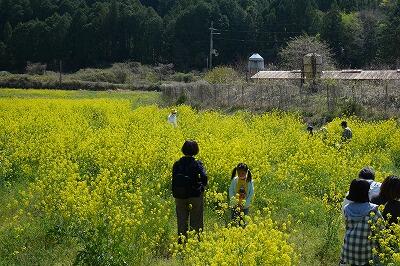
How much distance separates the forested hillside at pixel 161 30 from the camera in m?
66.2

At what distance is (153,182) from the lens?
337 inches

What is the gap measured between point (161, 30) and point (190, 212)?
228ft

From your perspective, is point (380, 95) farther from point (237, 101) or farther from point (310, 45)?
point (310, 45)

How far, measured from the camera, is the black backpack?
20.9ft

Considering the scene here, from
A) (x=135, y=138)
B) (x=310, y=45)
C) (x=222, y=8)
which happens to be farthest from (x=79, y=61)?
(x=135, y=138)

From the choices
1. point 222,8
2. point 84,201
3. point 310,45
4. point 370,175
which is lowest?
point 84,201

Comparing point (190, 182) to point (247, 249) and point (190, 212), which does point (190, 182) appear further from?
point (247, 249)

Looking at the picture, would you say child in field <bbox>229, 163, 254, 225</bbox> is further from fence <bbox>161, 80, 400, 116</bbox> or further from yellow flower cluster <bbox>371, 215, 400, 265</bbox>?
fence <bbox>161, 80, 400, 116</bbox>

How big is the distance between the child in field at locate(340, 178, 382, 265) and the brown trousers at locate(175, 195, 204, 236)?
6.88 ft

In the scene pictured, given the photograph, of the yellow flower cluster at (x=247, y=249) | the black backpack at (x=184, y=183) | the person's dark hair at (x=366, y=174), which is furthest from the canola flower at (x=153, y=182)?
the person's dark hair at (x=366, y=174)

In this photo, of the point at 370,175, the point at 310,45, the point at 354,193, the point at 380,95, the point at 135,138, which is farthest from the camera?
the point at 310,45

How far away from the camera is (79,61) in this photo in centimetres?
7525

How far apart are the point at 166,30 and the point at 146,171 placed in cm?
6641

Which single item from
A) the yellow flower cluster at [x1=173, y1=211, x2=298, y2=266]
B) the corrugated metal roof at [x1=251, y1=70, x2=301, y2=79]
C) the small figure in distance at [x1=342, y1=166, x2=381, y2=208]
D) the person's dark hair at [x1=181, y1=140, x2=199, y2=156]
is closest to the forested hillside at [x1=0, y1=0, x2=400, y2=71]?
the corrugated metal roof at [x1=251, y1=70, x2=301, y2=79]
